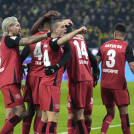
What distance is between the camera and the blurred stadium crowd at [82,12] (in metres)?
22.0

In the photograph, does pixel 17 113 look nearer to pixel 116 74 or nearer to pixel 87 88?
pixel 87 88

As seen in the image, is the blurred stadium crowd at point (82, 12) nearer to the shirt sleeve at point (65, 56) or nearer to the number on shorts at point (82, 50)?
the number on shorts at point (82, 50)

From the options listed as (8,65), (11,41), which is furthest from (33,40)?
(8,65)

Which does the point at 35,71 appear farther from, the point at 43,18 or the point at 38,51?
the point at 43,18

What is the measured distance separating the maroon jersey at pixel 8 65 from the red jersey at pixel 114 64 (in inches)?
61.6

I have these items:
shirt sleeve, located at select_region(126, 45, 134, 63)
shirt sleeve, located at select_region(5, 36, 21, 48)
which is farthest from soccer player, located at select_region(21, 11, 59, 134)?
shirt sleeve, located at select_region(126, 45, 134, 63)

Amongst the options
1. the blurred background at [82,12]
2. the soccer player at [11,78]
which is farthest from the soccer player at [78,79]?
the blurred background at [82,12]

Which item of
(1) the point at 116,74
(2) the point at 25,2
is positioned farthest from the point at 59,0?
(1) the point at 116,74

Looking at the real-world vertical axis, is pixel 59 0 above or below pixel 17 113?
above

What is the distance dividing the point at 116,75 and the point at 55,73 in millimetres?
1419

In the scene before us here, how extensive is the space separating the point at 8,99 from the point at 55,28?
1.25 metres

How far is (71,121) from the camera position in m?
4.96

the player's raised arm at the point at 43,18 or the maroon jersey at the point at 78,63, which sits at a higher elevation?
the player's raised arm at the point at 43,18

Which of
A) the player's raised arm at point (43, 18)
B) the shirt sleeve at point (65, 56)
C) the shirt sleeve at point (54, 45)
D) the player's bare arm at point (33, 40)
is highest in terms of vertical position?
the player's raised arm at point (43, 18)
